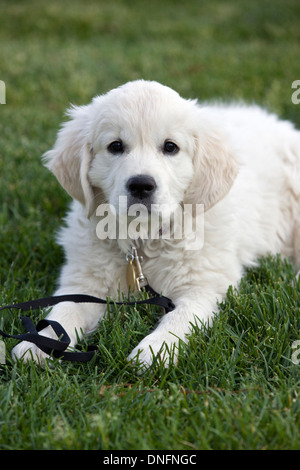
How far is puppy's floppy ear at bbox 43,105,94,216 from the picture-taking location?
9.75 feet

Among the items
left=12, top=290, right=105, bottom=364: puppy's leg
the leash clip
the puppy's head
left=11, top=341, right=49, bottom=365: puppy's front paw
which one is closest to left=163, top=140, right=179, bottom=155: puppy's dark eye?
the puppy's head

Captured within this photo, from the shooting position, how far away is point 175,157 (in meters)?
2.86

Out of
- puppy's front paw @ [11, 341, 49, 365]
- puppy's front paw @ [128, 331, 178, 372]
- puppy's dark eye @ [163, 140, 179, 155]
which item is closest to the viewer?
puppy's front paw @ [128, 331, 178, 372]

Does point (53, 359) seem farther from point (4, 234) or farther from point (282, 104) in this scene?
point (282, 104)

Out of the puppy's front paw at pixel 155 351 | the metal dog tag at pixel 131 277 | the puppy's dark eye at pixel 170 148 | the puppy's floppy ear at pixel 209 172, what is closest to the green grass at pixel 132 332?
the puppy's front paw at pixel 155 351

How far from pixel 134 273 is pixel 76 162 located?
0.68 m

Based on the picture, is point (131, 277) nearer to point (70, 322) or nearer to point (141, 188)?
point (70, 322)

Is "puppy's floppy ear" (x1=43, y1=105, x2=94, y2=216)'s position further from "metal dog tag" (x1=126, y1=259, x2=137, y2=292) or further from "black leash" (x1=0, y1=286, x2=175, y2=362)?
"black leash" (x1=0, y1=286, x2=175, y2=362)

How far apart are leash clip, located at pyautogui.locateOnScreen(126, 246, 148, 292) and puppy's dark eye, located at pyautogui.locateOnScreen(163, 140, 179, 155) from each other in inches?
22.6

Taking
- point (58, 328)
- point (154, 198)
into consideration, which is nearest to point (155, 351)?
point (58, 328)

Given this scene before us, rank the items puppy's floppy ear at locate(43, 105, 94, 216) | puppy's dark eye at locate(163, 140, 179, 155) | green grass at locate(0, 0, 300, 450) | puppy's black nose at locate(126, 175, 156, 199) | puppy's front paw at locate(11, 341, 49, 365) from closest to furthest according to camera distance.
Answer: green grass at locate(0, 0, 300, 450) < puppy's front paw at locate(11, 341, 49, 365) < puppy's black nose at locate(126, 175, 156, 199) < puppy's dark eye at locate(163, 140, 179, 155) < puppy's floppy ear at locate(43, 105, 94, 216)

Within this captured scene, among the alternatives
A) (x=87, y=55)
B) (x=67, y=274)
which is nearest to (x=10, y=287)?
(x=67, y=274)

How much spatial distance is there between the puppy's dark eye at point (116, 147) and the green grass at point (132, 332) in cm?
83

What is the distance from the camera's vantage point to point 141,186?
2.65m
